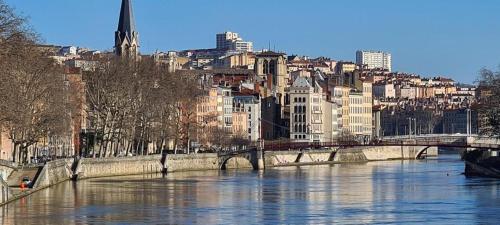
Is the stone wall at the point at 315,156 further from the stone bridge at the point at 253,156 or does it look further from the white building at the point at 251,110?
the white building at the point at 251,110

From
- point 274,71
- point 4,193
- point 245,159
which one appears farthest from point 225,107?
point 4,193

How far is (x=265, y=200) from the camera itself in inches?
2852

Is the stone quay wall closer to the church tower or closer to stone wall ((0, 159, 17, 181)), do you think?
the church tower

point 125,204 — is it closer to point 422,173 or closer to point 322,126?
point 422,173

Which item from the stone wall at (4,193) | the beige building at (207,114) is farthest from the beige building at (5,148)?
the beige building at (207,114)

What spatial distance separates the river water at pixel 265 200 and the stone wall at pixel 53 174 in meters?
0.62

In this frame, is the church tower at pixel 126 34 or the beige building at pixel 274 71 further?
the beige building at pixel 274 71

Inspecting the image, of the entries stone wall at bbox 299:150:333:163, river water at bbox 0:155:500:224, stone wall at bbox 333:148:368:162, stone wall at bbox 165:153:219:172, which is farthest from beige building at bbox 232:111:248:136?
river water at bbox 0:155:500:224

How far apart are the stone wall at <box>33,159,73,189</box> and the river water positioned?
0.62 metres

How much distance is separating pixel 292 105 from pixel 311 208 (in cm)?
9063

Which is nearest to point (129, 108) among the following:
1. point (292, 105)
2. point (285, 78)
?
point (292, 105)

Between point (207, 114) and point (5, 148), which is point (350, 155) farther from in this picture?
point (5, 148)

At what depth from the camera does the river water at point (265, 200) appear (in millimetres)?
60969

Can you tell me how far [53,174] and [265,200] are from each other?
14297mm
